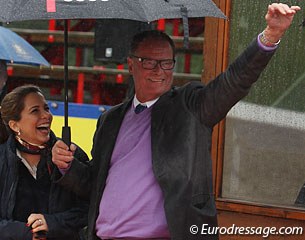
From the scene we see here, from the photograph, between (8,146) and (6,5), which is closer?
(6,5)

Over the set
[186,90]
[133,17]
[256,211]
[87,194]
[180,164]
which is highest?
[133,17]

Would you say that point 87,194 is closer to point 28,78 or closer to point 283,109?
point 283,109

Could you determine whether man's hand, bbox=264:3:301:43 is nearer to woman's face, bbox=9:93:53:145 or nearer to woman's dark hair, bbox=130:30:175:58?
woman's dark hair, bbox=130:30:175:58

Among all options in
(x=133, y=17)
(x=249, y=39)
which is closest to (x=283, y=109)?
(x=249, y=39)

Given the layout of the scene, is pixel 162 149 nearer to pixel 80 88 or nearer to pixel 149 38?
pixel 149 38

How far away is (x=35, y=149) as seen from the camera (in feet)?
13.3

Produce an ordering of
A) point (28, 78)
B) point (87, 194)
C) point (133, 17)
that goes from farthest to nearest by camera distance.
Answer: point (28, 78) < point (87, 194) < point (133, 17)

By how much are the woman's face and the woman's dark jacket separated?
62 millimetres

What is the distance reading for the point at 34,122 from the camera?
4.04 metres

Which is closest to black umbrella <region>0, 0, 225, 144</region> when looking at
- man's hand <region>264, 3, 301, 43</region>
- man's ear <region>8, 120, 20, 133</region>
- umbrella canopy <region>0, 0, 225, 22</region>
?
umbrella canopy <region>0, 0, 225, 22</region>

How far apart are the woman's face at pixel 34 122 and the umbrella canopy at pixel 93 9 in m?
0.74

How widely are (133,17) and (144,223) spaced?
0.94m

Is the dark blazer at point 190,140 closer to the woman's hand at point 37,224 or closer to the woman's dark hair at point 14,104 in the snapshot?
the woman's hand at point 37,224

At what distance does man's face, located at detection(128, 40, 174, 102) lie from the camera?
3480 millimetres
